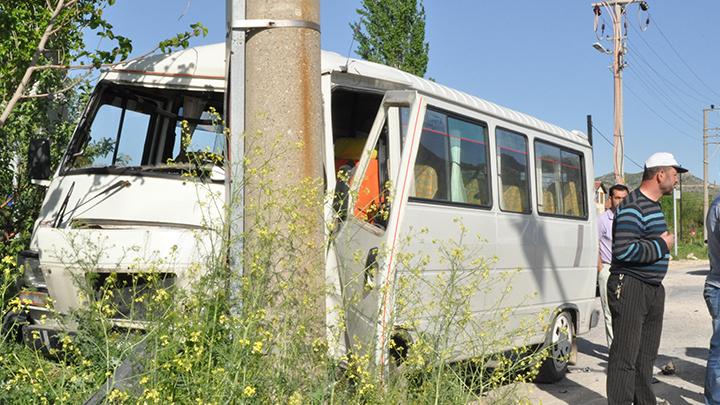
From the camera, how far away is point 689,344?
12.5 metres

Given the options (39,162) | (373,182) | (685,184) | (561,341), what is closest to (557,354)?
(561,341)

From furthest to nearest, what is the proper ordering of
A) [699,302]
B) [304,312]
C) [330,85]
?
1. [699,302]
2. [330,85]
3. [304,312]

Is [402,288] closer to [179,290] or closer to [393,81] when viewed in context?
[179,290]

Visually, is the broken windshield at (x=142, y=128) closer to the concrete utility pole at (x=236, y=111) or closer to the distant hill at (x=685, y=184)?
the concrete utility pole at (x=236, y=111)

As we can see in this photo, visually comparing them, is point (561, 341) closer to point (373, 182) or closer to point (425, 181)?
point (425, 181)

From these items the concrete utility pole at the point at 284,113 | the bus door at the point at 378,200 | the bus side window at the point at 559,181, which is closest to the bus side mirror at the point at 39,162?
the bus door at the point at 378,200

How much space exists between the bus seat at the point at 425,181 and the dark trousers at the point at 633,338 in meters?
1.61

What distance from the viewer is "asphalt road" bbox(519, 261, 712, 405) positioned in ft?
28.9

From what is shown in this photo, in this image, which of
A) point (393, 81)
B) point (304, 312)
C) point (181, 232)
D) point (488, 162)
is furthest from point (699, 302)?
point (304, 312)

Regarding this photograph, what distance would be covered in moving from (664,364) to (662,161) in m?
4.56

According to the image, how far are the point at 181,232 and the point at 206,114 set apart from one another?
1469 millimetres

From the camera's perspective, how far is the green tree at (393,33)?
2802 centimetres

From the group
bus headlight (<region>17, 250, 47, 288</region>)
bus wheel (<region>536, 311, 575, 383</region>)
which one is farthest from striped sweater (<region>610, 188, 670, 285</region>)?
bus headlight (<region>17, 250, 47, 288</region>)

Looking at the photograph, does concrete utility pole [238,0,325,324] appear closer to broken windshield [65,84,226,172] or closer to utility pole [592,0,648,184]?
broken windshield [65,84,226,172]
